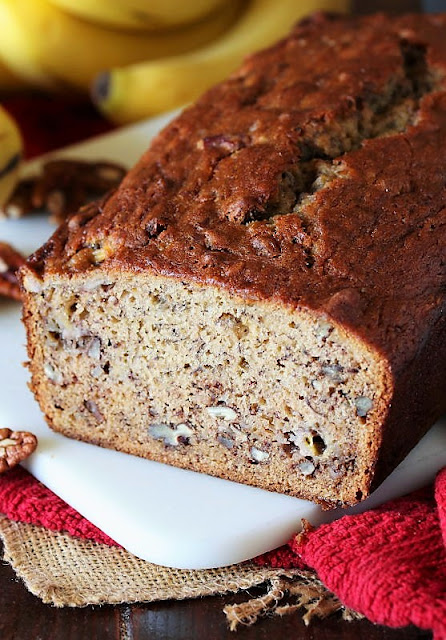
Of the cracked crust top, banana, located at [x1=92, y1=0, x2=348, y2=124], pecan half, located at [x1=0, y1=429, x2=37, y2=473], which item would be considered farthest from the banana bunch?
pecan half, located at [x1=0, y1=429, x2=37, y2=473]

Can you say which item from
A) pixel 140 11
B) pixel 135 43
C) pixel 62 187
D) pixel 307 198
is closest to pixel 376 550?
pixel 307 198

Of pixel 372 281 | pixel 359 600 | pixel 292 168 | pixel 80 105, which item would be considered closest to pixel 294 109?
pixel 292 168

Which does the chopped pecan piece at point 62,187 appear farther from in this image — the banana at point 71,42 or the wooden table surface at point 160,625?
the wooden table surface at point 160,625

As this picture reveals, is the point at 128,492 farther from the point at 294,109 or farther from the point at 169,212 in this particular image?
the point at 294,109

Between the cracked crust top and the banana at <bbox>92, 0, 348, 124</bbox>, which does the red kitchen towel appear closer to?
the cracked crust top

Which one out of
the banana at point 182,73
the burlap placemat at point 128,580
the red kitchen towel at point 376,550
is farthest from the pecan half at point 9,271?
the banana at point 182,73
